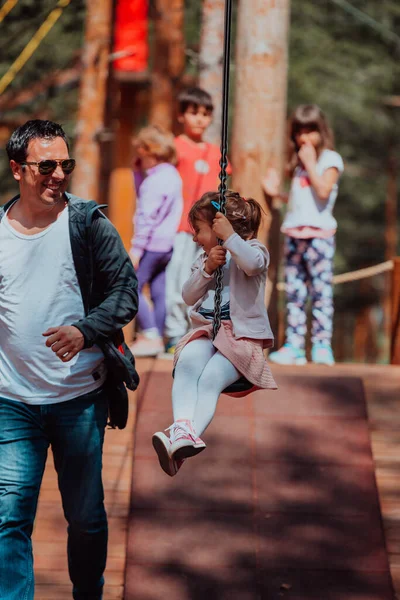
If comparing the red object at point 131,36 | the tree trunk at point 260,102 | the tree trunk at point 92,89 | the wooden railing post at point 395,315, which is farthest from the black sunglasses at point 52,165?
the red object at point 131,36

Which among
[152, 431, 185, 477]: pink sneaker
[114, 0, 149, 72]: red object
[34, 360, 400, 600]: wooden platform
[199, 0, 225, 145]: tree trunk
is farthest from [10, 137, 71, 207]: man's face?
[114, 0, 149, 72]: red object

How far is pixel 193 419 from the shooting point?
4.02m

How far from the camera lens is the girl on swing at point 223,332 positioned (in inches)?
157

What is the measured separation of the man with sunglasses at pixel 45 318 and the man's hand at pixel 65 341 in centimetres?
6

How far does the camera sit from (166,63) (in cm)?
1177

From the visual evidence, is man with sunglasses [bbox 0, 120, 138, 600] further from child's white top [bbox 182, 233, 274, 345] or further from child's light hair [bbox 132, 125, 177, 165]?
child's light hair [bbox 132, 125, 177, 165]

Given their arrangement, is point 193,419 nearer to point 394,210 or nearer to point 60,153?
point 60,153

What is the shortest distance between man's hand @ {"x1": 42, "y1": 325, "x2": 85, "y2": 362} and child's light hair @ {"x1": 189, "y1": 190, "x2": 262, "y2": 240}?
67 cm

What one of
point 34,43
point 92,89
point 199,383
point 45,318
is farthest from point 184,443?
point 34,43

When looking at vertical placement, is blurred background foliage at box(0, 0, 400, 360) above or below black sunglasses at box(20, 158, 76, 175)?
below

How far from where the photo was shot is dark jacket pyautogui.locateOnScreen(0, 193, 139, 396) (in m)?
3.89

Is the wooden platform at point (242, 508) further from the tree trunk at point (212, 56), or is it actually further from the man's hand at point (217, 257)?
the tree trunk at point (212, 56)

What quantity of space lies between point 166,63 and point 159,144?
4.96 meters

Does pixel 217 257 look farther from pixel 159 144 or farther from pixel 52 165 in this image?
pixel 159 144
